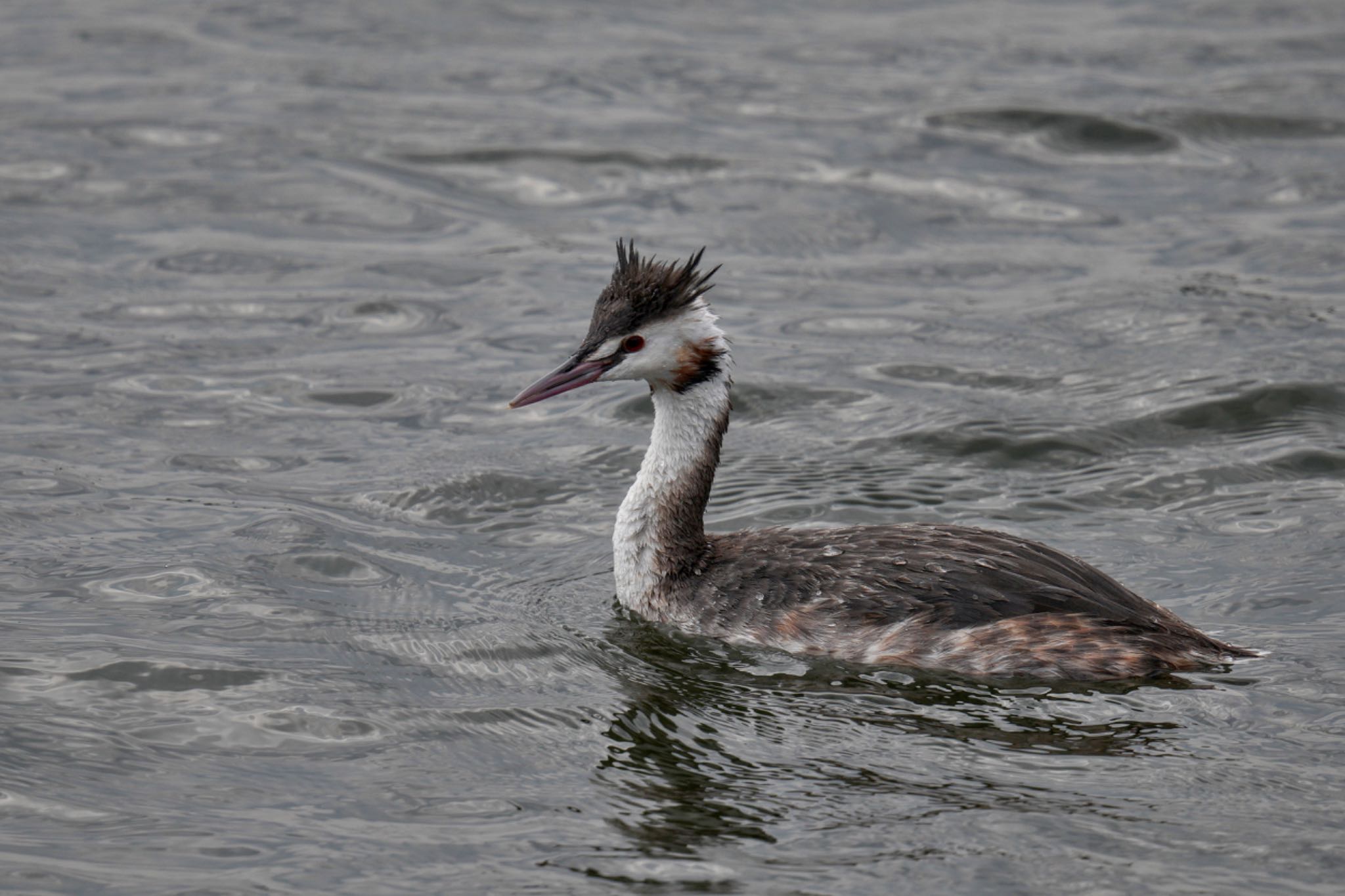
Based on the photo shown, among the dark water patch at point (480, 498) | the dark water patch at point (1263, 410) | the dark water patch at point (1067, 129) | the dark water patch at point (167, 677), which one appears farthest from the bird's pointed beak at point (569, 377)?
the dark water patch at point (1067, 129)

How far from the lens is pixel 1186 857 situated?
21.3 ft

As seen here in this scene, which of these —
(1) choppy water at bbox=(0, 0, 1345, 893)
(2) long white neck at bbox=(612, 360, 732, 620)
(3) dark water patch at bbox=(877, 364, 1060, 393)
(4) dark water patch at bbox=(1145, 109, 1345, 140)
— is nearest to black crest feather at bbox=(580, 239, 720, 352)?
(2) long white neck at bbox=(612, 360, 732, 620)

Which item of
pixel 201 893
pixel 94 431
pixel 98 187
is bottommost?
pixel 201 893

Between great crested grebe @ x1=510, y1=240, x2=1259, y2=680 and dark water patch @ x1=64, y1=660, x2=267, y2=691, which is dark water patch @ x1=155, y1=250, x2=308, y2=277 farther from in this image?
dark water patch @ x1=64, y1=660, x2=267, y2=691

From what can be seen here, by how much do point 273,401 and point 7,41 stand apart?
8.72 metres

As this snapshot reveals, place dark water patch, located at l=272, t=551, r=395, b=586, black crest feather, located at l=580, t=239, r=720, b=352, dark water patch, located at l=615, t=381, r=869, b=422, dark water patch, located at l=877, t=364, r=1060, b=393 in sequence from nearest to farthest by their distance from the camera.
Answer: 1. black crest feather, located at l=580, t=239, r=720, b=352
2. dark water patch, located at l=272, t=551, r=395, b=586
3. dark water patch, located at l=615, t=381, r=869, b=422
4. dark water patch, located at l=877, t=364, r=1060, b=393

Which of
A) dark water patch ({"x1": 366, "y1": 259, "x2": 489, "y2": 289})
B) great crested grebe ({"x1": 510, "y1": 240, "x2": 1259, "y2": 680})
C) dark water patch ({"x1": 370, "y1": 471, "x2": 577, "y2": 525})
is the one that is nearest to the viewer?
great crested grebe ({"x1": 510, "y1": 240, "x2": 1259, "y2": 680})

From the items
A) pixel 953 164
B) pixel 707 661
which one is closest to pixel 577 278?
pixel 953 164

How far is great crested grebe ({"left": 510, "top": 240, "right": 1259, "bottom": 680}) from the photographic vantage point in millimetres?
7945

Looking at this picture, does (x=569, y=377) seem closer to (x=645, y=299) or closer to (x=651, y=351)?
(x=651, y=351)

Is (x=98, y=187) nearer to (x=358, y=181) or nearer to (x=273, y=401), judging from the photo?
(x=358, y=181)

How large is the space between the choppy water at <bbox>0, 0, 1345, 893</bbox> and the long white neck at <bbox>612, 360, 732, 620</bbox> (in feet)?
0.82

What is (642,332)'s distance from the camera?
344 inches

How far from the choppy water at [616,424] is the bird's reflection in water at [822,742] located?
0.03 metres
